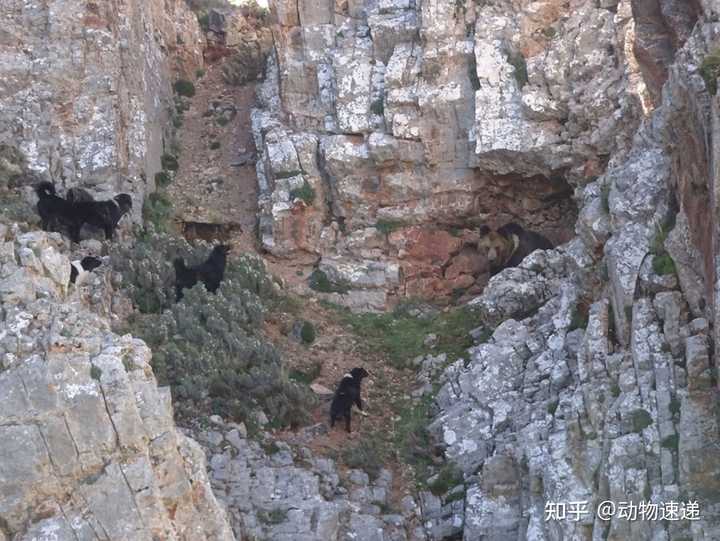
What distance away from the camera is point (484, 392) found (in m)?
23.4

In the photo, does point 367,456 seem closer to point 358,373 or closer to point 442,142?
point 358,373

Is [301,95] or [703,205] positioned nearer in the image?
[703,205]

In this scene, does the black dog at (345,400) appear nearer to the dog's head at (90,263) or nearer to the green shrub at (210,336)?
the green shrub at (210,336)

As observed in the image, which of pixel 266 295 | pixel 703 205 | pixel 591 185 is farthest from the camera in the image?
pixel 266 295

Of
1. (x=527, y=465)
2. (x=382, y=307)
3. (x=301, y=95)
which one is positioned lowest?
(x=527, y=465)

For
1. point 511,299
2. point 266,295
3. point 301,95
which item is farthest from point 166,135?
point 511,299

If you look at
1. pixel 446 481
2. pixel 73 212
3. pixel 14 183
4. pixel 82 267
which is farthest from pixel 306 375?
pixel 14 183

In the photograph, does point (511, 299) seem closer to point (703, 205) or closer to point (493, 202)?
point (493, 202)

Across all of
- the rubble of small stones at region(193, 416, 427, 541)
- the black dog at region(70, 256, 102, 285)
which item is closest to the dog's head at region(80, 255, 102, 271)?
the black dog at region(70, 256, 102, 285)

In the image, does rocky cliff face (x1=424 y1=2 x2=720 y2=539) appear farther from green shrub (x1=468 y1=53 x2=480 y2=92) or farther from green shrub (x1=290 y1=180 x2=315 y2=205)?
green shrub (x1=290 y1=180 x2=315 y2=205)

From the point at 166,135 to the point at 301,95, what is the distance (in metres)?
3.24

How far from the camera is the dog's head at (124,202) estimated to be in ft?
91.1

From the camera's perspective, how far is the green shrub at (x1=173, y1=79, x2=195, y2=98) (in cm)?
3375

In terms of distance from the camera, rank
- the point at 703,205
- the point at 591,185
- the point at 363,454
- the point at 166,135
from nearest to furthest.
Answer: the point at 703,205, the point at 363,454, the point at 591,185, the point at 166,135
